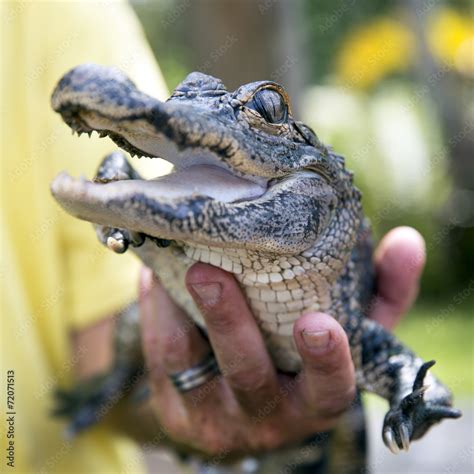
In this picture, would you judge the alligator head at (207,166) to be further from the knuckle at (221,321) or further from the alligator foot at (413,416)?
the alligator foot at (413,416)

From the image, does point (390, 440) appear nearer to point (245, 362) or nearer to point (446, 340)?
point (245, 362)

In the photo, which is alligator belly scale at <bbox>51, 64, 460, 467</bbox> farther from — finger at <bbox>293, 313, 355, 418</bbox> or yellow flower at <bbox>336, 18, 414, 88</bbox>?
yellow flower at <bbox>336, 18, 414, 88</bbox>

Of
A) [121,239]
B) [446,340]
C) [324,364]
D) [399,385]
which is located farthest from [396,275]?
[446,340]

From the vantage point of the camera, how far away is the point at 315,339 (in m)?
1.33

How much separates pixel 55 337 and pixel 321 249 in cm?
108

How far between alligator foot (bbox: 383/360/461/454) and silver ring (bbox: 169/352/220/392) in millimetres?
449

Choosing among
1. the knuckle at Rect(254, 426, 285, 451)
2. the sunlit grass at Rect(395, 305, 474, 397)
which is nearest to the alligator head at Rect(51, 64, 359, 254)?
the knuckle at Rect(254, 426, 285, 451)

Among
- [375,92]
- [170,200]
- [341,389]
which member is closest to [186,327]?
[341,389]

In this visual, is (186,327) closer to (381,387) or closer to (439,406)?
(381,387)

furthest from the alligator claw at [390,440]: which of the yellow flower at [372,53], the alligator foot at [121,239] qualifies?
the yellow flower at [372,53]

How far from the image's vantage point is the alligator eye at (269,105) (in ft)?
4.04

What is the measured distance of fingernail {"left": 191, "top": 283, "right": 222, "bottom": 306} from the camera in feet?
4.42

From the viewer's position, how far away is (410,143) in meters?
8.02

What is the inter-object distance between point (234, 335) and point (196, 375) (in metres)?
0.25
